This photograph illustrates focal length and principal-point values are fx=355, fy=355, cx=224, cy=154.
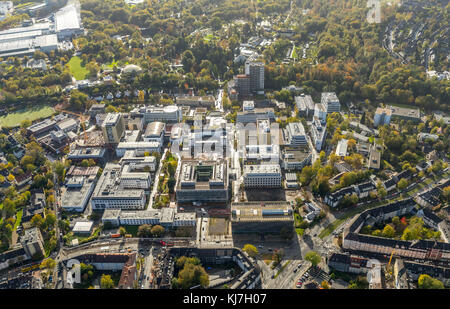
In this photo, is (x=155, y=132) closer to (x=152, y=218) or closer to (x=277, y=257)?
(x=152, y=218)

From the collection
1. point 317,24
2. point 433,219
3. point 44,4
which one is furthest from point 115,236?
point 44,4

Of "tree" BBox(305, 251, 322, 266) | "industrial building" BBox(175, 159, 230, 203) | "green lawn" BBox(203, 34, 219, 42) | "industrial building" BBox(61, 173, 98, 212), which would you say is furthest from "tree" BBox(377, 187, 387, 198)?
"green lawn" BBox(203, 34, 219, 42)

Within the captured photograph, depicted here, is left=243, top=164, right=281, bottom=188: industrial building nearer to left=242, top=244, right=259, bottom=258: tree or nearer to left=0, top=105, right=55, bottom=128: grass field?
left=242, top=244, right=259, bottom=258: tree

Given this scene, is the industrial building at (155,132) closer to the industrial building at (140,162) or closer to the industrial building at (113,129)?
the industrial building at (113,129)

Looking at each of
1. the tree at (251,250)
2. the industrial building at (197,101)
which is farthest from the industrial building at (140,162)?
the tree at (251,250)

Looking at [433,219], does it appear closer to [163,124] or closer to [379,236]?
[379,236]
